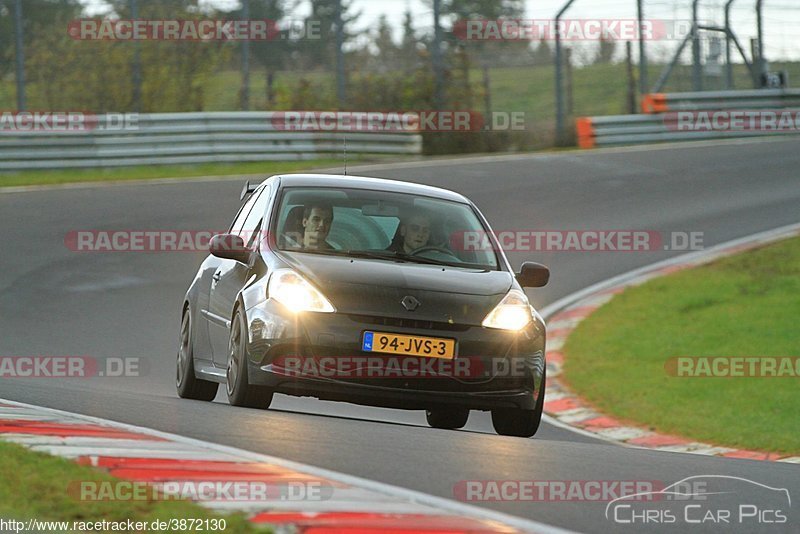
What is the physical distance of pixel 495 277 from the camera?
842cm

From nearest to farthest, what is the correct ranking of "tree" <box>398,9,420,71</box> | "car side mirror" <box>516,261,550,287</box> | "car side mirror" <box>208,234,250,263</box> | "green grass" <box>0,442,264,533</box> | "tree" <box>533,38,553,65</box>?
"green grass" <box>0,442,264,533</box> < "car side mirror" <box>208,234,250,263</box> < "car side mirror" <box>516,261,550,287</box> < "tree" <box>398,9,420,71</box> < "tree" <box>533,38,553,65</box>

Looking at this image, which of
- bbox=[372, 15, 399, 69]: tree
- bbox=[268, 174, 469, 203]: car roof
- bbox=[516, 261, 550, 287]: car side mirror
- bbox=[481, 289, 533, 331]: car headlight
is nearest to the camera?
bbox=[481, 289, 533, 331]: car headlight

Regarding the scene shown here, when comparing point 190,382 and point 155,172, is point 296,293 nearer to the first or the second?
point 190,382

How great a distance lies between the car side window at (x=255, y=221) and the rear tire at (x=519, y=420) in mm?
1787

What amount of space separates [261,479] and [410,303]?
8.42 ft

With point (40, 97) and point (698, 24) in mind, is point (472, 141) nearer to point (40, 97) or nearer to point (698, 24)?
point (698, 24)

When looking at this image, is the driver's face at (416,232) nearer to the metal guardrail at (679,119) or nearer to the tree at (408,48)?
the tree at (408,48)

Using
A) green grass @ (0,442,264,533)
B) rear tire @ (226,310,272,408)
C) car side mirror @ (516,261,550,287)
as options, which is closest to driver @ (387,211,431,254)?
car side mirror @ (516,261,550,287)

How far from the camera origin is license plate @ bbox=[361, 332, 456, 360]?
303 inches

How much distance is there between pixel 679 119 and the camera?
2597cm

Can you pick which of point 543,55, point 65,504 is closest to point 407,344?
point 65,504

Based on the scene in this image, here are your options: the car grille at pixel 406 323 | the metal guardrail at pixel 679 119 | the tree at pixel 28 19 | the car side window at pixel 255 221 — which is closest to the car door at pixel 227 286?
the car side window at pixel 255 221

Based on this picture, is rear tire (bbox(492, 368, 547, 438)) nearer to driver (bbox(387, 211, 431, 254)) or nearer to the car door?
driver (bbox(387, 211, 431, 254))

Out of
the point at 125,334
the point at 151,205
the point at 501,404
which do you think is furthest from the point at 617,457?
the point at 151,205
